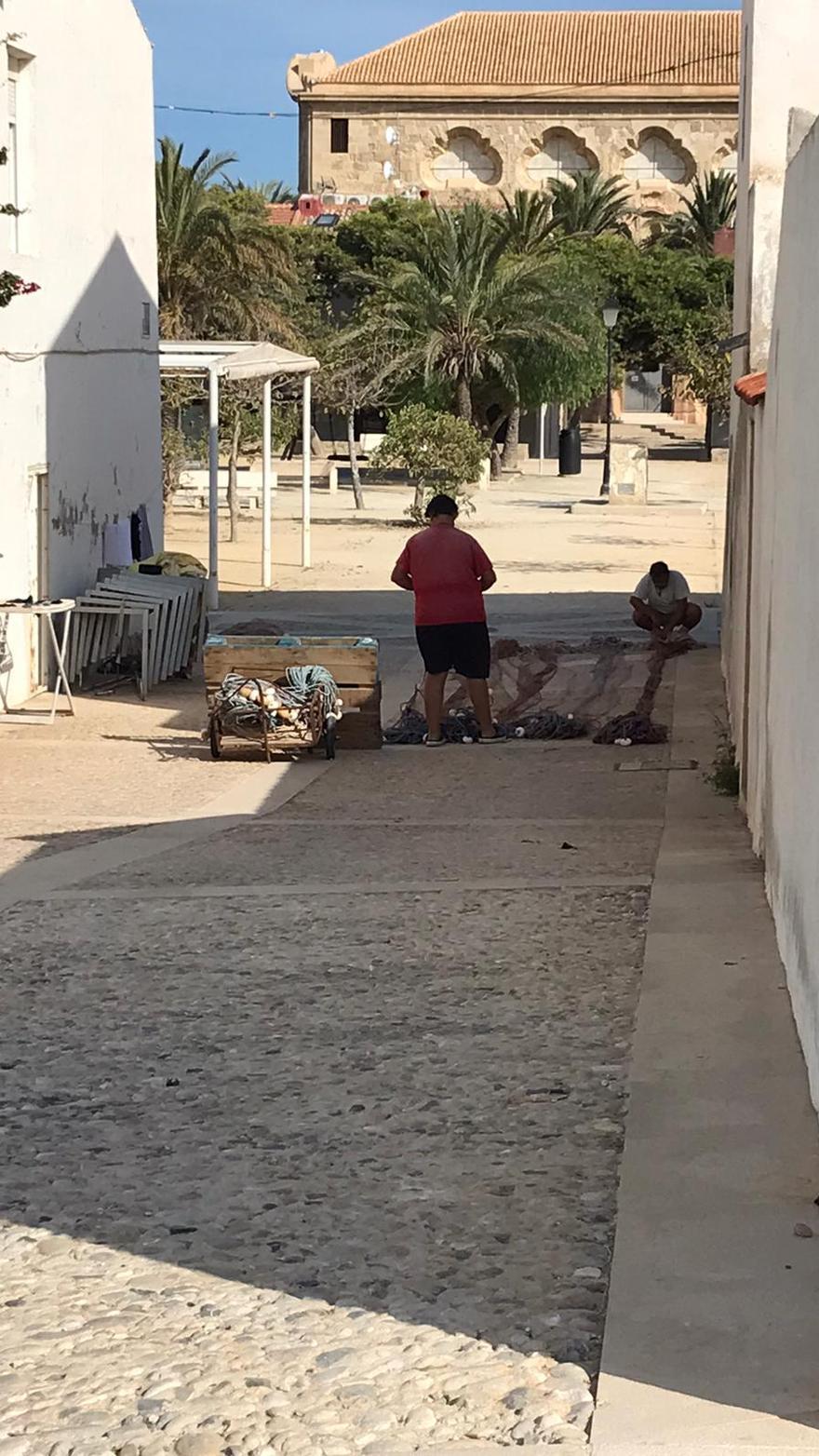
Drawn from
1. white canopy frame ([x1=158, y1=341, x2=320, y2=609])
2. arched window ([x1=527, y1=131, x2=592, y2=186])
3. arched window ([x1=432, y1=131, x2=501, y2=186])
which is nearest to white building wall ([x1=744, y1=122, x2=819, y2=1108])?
white canopy frame ([x1=158, y1=341, x2=320, y2=609])

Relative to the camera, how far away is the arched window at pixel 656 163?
76688 millimetres

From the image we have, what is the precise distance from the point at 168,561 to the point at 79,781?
292 inches

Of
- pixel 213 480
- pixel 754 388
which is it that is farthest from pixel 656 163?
pixel 754 388

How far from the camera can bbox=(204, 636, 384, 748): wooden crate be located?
1266 cm

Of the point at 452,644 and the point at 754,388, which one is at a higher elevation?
the point at 754,388

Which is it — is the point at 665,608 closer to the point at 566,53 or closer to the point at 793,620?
the point at 793,620

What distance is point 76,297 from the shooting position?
54.5 feet

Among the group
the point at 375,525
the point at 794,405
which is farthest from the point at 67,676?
the point at 375,525

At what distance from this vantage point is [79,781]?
11.6 metres

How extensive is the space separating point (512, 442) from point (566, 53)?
3631cm

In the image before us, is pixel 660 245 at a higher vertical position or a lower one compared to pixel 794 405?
higher

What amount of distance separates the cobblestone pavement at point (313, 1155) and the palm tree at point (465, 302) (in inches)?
1311

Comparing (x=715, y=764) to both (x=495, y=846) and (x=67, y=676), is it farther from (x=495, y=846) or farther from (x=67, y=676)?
(x=67, y=676)

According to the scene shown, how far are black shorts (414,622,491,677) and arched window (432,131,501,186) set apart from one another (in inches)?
2660
